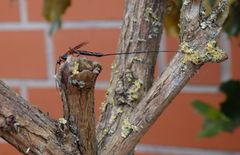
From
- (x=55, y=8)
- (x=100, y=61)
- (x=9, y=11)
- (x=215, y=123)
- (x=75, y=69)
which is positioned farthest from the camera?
(x=9, y=11)

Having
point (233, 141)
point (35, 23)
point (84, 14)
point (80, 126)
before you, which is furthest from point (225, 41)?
point (80, 126)

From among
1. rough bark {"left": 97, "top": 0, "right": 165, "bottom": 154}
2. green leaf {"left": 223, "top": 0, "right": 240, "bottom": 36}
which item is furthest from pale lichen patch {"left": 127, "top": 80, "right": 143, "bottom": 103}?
green leaf {"left": 223, "top": 0, "right": 240, "bottom": 36}

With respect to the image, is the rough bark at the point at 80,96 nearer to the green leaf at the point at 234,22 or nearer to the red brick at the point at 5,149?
the green leaf at the point at 234,22

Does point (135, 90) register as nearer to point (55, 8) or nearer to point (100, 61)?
point (55, 8)

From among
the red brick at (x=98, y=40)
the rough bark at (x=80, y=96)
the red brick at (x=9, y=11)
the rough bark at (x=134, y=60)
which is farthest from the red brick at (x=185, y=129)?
the rough bark at (x=80, y=96)

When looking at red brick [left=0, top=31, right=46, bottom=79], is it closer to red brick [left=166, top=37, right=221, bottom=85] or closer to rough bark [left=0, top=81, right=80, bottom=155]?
red brick [left=166, top=37, right=221, bottom=85]

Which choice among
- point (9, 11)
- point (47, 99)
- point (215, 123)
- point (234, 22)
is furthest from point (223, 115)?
point (9, 11)
